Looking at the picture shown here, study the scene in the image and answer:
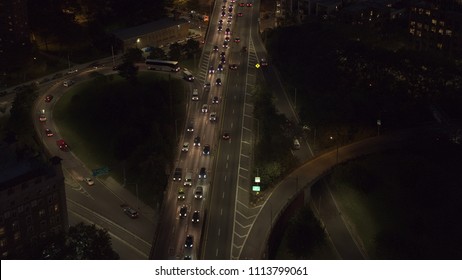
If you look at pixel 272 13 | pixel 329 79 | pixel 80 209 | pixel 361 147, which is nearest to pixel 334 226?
pixel 361 147

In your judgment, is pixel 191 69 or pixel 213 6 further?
pixel 213 6

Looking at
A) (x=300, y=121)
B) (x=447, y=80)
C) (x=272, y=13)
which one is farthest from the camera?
(x=272, y=13)

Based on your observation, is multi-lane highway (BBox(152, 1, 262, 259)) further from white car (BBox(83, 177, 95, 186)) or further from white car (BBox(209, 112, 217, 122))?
white car (BBox(83, 177, 95, 186))

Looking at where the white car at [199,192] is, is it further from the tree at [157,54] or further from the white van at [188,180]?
the tree at [157,54]

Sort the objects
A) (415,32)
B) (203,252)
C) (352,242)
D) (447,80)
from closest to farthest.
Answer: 1. (203,252)
2. (352,242)
3. (447,80)
4. (415,32)

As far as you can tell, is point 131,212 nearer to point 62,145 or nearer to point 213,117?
point 62,145

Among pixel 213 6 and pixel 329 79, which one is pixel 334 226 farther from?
pixel 213 6

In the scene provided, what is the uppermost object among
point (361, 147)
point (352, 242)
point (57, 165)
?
point (57, 165)
